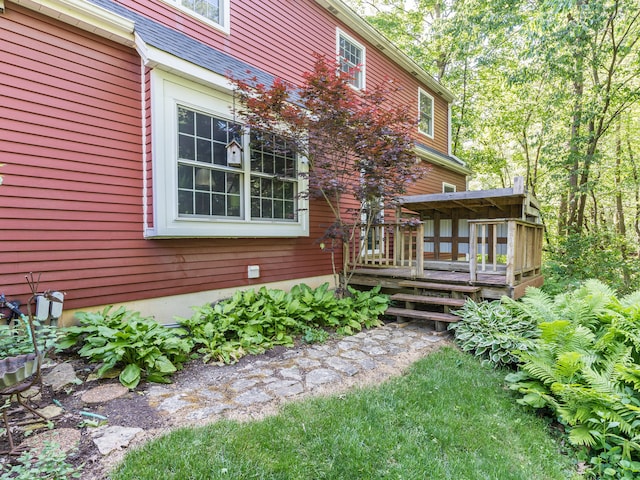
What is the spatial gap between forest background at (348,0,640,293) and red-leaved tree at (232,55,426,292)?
4686mm

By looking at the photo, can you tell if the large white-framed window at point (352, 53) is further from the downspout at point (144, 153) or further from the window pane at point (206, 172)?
the downspout at point (144, 153)

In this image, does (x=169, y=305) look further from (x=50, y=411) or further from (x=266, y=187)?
(x=266, y=187)

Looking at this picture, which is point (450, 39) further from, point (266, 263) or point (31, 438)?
point (31, 438)

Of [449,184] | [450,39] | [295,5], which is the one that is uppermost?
[450,39]

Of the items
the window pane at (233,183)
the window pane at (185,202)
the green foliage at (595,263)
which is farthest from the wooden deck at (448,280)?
the green foliage at (595,263)

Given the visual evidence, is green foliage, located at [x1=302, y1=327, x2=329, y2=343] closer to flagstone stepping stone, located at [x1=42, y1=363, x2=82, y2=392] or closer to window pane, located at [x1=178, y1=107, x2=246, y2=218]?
window pane, located at [x1=178, y1=107, x2=246, y2=218]

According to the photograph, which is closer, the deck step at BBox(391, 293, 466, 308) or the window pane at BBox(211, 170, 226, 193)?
the window pane at BBox(211, 170, 226, 193)

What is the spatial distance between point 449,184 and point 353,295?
23.9 feet

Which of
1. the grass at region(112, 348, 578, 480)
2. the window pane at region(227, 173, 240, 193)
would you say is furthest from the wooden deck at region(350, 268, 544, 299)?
the window pane at region(227, 173, 240, 193)

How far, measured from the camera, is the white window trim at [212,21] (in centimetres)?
485

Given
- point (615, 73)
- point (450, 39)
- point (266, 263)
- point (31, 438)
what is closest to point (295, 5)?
point (266, 263)

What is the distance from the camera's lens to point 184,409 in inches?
103

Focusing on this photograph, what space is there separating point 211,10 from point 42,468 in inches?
234

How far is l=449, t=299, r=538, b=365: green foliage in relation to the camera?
12.4ft
